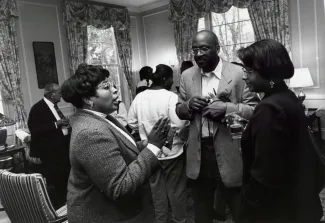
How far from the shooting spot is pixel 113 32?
8.34 metres

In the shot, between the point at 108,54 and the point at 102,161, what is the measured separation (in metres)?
7.22

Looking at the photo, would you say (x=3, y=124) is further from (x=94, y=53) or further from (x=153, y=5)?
(x=153, y=5)

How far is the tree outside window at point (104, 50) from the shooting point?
784 cm

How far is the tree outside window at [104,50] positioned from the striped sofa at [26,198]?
5918 mm

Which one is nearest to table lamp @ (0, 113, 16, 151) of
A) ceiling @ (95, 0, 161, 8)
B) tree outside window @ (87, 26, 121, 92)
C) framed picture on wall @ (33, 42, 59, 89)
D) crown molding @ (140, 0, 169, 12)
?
framed picture on wall @ (33, 42, 59, 89)

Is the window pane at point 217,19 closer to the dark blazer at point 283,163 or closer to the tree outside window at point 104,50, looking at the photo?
the tree outside window at point 104,50

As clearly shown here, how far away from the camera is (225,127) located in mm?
2141

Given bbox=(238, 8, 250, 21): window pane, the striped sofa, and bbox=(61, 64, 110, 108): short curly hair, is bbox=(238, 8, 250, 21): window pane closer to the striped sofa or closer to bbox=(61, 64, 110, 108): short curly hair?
bbox=(61, 64, 110, 108): short curly hair

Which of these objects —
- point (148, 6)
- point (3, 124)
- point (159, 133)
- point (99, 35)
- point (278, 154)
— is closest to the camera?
point (278, 154)

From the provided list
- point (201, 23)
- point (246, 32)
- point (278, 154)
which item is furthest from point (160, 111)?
point (201, 23)

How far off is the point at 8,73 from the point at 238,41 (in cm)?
498

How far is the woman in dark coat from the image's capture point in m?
1.31

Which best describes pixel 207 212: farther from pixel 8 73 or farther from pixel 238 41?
pixel 238 41

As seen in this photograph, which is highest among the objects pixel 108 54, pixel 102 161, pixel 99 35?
pixel 99 35
